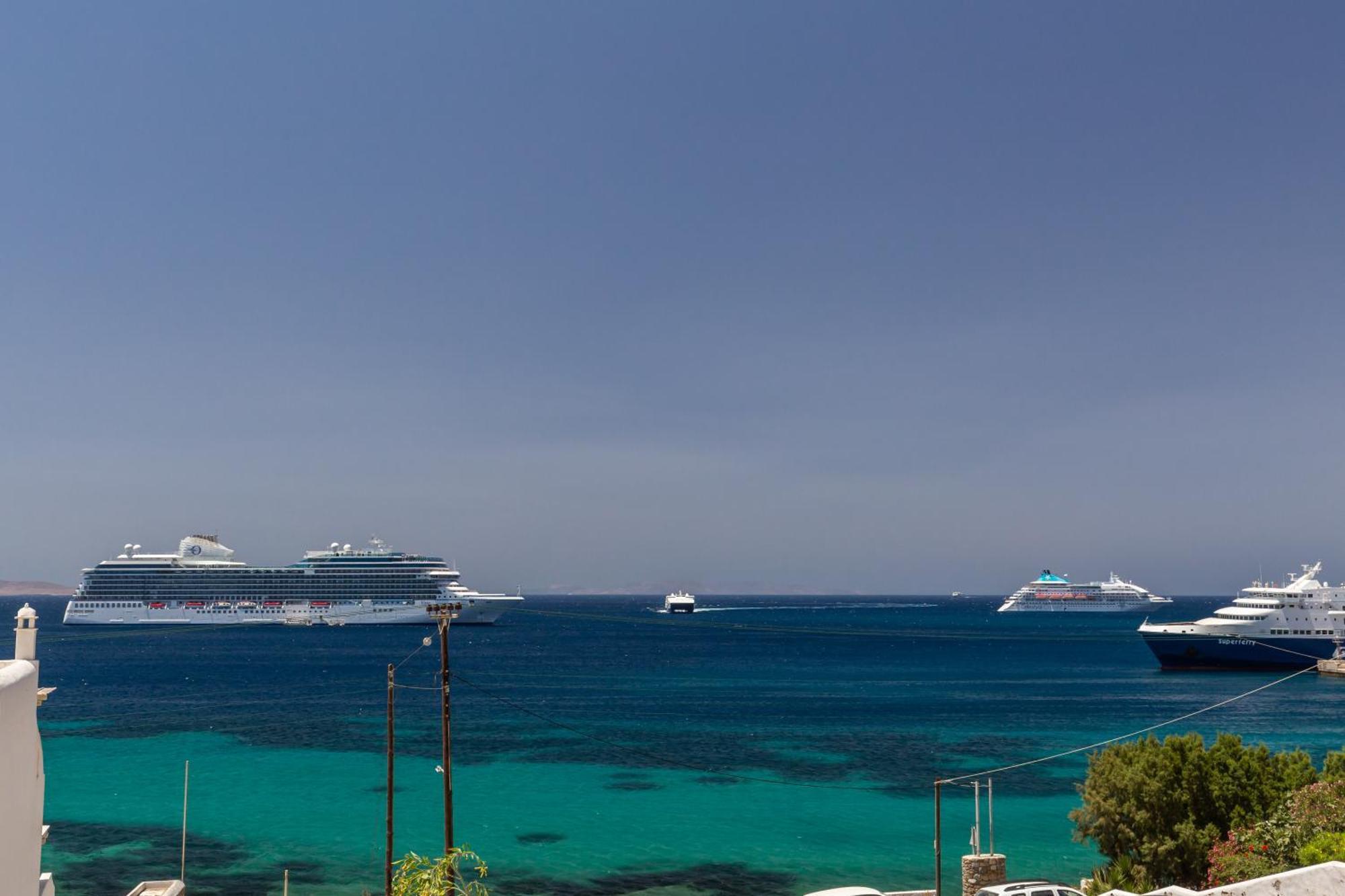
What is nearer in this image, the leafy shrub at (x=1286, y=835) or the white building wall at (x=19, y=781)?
the white building wall at (x=19, y=781)

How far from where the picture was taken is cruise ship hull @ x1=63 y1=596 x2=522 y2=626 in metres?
144

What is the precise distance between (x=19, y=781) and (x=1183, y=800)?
22777mm

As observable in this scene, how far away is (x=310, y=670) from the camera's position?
86.0 m

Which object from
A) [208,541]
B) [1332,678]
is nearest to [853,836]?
[1332,678]

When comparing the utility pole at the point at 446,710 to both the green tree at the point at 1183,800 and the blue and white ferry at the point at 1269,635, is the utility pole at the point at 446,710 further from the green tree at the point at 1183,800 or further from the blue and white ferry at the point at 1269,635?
the blue and white ferry at the point at 1269,635

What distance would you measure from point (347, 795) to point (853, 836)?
20.8 meters

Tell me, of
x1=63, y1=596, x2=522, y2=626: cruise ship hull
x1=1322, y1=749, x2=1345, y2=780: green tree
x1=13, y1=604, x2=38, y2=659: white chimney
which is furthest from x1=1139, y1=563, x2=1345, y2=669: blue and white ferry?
x1=63, y1=596, x2=522, y2=626: cruise ship hull

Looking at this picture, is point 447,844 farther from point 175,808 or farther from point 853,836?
point 175,808

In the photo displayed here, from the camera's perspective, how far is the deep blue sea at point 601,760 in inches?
1129

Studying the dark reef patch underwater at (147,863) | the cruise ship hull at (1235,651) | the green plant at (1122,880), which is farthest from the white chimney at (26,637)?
the cruise ship hull at (1235,651)

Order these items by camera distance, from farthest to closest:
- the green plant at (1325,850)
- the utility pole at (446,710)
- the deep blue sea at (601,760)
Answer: the deep blue sea at (601,760)
the utility pole at (446,710)
the green plant at (1325,850)

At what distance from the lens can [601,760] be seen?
44.7m

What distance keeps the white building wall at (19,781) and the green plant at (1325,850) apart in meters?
18.5

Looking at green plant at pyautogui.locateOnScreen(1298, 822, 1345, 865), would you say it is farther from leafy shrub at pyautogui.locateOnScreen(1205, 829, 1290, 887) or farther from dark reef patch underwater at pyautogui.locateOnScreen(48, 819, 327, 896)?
dark reef patch underwater at pyautogui.locateOnScreen(48, 819, 327, 896)
